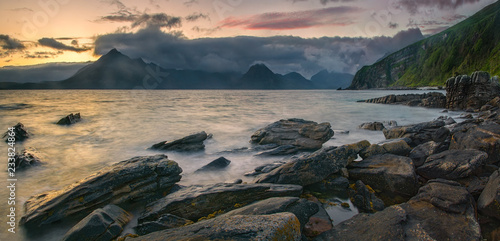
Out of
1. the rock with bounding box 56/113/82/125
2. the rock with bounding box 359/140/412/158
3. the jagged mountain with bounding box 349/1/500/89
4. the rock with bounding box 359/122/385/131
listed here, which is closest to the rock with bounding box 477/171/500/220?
the rock with bounding box 359/140/412/158

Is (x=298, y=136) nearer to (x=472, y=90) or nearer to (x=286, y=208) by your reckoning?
(x=286, y=208)

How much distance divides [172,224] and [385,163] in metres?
7.79

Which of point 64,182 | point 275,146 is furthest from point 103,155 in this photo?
point 275,146

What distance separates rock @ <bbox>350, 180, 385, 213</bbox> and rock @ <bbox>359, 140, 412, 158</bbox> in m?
2.89

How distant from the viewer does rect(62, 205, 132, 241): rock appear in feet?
19.8

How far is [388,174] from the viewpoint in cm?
841

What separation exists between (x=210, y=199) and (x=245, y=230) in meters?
3.46

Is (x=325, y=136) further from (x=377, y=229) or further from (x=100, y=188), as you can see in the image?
(x=100, y=188)

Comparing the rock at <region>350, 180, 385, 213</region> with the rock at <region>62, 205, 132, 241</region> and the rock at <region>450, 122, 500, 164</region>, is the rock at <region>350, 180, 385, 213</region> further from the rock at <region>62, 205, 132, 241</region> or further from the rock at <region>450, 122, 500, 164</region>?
the rock at <region>62, 205, 132, 241</region>

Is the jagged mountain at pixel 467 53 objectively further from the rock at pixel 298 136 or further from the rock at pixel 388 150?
the rock at pixel 388 150

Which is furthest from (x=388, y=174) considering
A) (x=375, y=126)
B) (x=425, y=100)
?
(x=425, y=100)

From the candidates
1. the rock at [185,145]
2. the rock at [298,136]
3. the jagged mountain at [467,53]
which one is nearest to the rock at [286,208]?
the rock at [298,136]

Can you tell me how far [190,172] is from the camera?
1231cm

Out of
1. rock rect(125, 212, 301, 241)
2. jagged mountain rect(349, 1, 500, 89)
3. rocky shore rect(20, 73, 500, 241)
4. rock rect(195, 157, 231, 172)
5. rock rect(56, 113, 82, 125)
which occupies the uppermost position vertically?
jagged mountain rect(349, 1, 500, 89)
